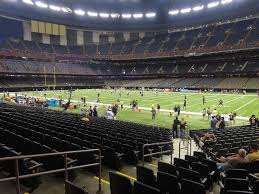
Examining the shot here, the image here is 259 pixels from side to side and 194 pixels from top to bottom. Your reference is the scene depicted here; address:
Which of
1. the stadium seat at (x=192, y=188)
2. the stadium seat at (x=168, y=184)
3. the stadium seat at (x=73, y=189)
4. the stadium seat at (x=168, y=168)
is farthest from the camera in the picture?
the stadium seat at (x=168, y=168)

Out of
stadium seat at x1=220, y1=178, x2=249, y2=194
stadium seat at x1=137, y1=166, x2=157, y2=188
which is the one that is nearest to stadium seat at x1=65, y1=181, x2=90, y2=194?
stadium seat at x1=137, y1=166, x2=157, y2=188

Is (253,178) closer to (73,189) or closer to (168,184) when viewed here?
(168,184)

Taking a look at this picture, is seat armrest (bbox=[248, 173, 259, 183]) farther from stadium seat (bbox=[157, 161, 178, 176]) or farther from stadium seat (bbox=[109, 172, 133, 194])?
stadium seat (bbox=[109, 172, 133, 194])

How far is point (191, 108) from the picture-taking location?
34531 millimetres

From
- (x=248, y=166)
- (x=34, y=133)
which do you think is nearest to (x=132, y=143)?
(x=34, y=133)

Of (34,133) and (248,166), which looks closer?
(248,166)

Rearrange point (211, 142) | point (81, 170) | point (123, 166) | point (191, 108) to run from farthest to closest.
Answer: point (191, 108)
point (211, 142)
point (123, 166)
point (81, 170)

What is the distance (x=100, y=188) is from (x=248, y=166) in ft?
13.8

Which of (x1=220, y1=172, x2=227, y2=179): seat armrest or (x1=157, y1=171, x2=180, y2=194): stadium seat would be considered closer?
(x1=157, y1=171, x2=180, y2=194): stadium seat

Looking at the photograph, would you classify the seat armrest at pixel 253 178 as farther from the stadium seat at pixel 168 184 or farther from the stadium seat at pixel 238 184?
the stadium seat at pixel 168 184

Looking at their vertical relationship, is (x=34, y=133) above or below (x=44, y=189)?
above

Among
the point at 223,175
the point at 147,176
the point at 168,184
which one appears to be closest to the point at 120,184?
the point at 147,176

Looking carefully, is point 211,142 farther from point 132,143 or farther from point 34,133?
point 34,133

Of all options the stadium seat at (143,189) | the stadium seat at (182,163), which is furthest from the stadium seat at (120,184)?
the stadium seat at (182,163)
